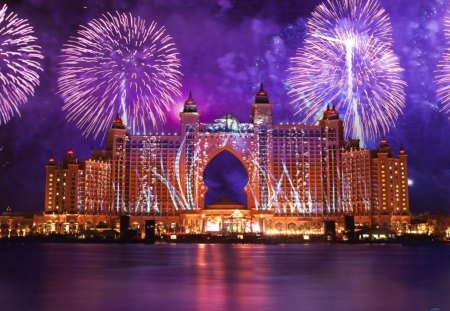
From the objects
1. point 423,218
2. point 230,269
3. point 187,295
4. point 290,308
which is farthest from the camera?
point 423,218

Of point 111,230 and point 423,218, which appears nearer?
point 111,230

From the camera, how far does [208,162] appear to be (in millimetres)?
148250

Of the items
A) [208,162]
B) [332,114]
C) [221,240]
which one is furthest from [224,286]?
[332,114]

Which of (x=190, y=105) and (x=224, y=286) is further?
(x=190, y=105)

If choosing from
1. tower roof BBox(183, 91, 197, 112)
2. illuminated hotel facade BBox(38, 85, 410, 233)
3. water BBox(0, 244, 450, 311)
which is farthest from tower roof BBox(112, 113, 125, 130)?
water BBox(0, 244, 450, 311)

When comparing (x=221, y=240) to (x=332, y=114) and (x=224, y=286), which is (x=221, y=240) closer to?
(x=332, y=114)

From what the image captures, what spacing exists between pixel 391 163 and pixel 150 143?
5956cm

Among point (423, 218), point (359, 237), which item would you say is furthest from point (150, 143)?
point (423, 218)

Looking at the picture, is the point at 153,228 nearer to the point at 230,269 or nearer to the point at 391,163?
the point at 391,163

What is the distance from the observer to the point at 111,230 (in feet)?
448

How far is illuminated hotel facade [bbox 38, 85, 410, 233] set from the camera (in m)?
144

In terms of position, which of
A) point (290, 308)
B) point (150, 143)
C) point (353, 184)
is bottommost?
point (290, 308)

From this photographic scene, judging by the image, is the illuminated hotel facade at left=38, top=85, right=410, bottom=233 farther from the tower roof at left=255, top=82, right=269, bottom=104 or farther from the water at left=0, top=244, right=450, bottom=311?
the water at left=0, top=244, right=450, bottom=311

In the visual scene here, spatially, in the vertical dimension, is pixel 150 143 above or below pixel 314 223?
above
